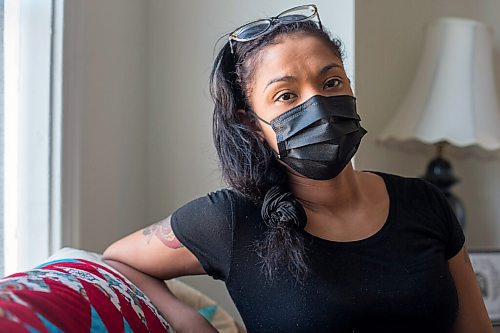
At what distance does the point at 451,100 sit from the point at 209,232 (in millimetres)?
1164

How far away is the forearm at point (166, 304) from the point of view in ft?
3.85

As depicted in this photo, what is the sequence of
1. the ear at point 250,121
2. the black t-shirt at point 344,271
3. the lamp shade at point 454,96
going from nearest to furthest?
the black t-shirt at point 344,271, the ear at point 250,121, the lamp shade at point 454,96

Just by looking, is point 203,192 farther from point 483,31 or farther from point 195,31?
point 483,31

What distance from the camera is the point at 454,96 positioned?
2070 mm

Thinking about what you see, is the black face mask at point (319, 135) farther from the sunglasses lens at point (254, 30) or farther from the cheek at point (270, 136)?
the sunglasses lens at point (254, 30)

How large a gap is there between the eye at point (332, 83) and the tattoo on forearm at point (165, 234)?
363mm

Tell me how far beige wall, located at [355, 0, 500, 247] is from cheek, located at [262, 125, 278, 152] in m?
1.02

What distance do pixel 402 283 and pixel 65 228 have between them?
0.70 metres

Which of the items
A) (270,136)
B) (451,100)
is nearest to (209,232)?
(270,136)

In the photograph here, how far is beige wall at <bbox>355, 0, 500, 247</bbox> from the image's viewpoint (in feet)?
7.36

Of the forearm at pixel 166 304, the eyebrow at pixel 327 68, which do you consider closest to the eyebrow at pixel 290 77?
the eyebrow at pixel 327 68

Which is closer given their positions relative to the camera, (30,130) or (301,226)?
(301,226)

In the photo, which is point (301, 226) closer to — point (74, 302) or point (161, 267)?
point (161, 267)

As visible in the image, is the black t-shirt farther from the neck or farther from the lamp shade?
the lamp shade
